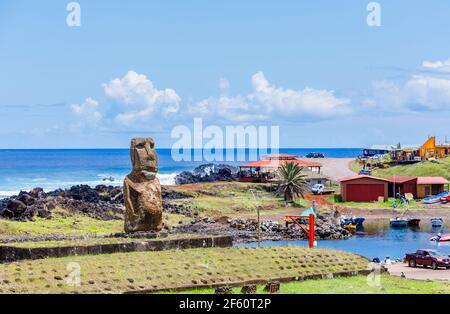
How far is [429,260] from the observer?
44.8 metres

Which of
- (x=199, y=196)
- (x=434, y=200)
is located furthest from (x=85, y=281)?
(x=434, y=200)

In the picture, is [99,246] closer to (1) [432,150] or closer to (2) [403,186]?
(2) [403,186]

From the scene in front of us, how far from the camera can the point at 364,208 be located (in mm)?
86875

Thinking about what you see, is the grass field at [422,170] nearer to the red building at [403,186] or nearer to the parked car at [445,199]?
the red building at [403,186]

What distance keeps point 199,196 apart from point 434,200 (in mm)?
24904

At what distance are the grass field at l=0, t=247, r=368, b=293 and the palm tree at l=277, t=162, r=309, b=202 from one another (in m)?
50.4

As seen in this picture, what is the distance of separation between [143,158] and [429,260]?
17.1 m

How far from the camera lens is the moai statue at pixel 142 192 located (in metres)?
35.2

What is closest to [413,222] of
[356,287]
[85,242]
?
[356,287]

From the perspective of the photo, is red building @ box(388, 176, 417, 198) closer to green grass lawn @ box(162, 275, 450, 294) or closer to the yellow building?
the yellow building

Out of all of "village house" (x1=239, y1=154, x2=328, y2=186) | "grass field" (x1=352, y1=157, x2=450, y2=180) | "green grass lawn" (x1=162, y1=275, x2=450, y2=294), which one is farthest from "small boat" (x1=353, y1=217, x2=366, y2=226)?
"green grass lawn" (x1=162, y1=275, x2=450, y2=294)

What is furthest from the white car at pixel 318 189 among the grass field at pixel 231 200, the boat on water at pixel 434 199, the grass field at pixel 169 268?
the grass field at pixel 169 268
